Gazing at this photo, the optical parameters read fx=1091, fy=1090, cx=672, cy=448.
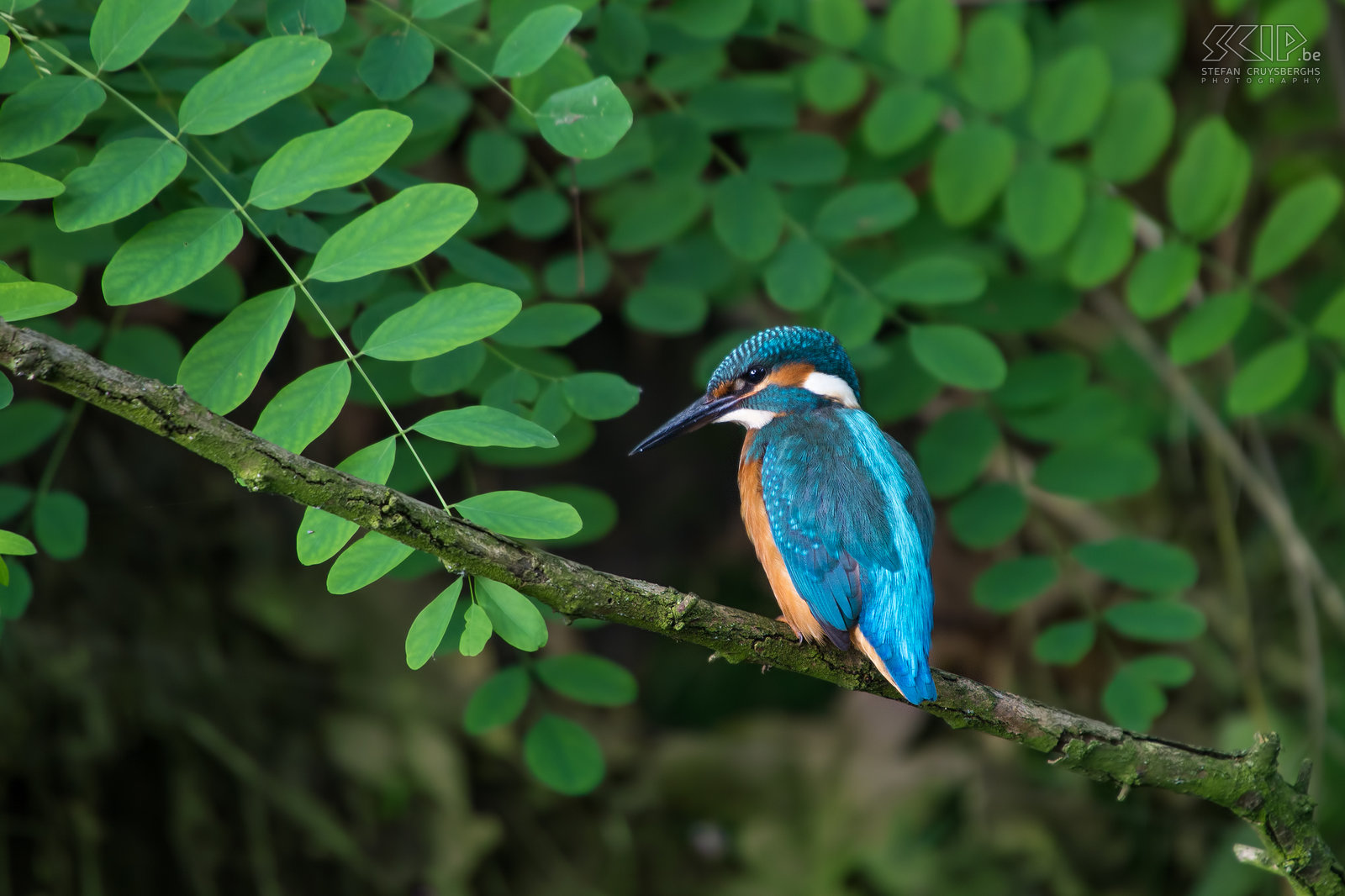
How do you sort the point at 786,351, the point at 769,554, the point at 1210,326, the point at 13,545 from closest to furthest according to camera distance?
the point at 13,545 < the point at 769,554 < the point at 786,351 < the point at 1210,326

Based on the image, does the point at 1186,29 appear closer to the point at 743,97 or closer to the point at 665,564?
the point at 743,97

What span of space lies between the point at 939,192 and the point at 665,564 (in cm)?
170

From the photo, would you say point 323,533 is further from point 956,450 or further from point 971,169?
point 971,169

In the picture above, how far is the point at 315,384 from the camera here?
4.43ft

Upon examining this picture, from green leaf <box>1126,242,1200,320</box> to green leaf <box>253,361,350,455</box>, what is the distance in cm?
165

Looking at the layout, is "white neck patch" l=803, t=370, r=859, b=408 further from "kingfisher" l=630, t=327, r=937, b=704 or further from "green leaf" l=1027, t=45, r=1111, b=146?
"green leaf" l=1027, t=45, r=1111, b=146

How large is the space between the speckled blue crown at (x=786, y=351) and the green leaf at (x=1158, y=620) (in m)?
0.83

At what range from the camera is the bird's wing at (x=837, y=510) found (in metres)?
1.65

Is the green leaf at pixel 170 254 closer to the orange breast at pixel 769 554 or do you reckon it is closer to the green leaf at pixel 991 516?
the orange breast at pixel 769 554

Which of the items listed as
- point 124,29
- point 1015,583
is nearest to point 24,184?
point 124,29

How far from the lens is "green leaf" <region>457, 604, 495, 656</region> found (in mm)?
1257

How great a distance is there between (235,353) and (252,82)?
340 millimetres

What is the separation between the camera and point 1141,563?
2238 mm

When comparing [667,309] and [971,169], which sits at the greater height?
[971,169]
